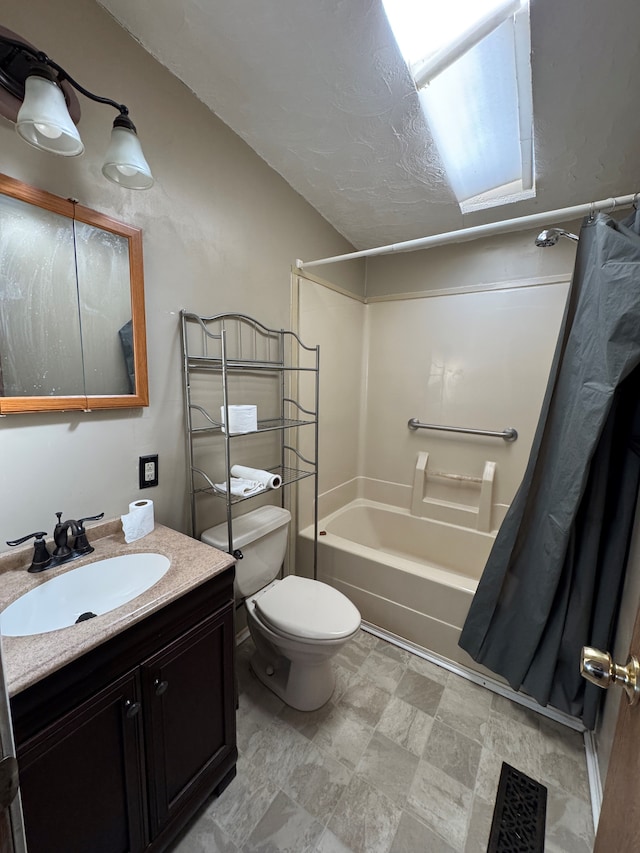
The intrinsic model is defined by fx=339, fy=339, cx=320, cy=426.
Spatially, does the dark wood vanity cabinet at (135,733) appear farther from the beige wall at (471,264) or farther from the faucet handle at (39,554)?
the beige wall at (471,264)

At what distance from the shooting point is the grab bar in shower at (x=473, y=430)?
2162 millimetres

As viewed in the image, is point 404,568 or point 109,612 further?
point 404,568

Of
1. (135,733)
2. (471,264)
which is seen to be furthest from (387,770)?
(471,264)

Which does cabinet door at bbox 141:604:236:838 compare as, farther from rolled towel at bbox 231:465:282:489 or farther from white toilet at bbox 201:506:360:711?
rolled towel at bbox 231:465:282:489

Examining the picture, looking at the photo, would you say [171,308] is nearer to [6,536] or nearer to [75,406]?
[75,406]

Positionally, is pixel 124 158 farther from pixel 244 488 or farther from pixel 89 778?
pixel 89 778

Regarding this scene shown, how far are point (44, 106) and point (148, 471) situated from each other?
1056mm

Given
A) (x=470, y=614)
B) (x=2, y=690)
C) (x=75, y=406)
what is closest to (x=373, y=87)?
(x=75, y=406)

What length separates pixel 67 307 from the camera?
1059 mm

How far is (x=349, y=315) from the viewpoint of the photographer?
2.46 metres

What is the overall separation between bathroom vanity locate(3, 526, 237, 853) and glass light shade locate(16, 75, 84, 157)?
114 cm

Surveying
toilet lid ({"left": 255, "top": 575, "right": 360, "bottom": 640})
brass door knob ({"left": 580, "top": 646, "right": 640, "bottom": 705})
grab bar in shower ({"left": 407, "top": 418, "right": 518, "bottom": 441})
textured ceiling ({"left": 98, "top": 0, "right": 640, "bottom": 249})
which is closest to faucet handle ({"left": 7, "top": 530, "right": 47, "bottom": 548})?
toilet lid ({"left": 255, "top": 575, "right": 360, "bottom": 640})

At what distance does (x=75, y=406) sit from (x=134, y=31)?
1.25 m

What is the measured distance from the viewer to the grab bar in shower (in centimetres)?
216
